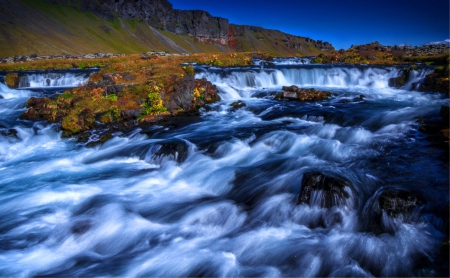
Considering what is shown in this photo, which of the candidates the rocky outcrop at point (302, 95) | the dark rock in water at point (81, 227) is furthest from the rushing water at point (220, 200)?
the rocky outcrop at point (302, 95)

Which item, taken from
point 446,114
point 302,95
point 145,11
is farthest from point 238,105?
point 145,11

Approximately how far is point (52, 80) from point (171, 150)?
93.0ft

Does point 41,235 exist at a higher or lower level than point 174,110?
lower

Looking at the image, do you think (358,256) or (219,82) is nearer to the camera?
(358,256)

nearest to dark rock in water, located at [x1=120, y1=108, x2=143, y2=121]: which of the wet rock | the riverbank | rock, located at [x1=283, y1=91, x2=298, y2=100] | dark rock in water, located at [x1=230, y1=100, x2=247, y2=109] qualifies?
the riverbank

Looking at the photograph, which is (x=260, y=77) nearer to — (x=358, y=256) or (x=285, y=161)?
(x=285, y=161)

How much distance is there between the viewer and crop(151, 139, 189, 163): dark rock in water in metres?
12.9

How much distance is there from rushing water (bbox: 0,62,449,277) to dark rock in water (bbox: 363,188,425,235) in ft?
0.26

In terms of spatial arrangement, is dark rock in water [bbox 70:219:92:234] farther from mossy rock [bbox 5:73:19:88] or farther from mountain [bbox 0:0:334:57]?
mountain [bbox 0:0:334:57]

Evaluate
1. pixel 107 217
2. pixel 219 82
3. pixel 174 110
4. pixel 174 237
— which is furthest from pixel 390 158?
pixel 219 82

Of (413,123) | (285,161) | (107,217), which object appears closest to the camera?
(107,217)

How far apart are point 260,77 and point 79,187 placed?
25.0 metres

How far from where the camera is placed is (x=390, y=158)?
1083 cm

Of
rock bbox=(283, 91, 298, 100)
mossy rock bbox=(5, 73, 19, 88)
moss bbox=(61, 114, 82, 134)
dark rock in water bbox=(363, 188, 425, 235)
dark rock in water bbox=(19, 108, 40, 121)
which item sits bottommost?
dark rock in water bbox=(363, 188, 425, 235)
